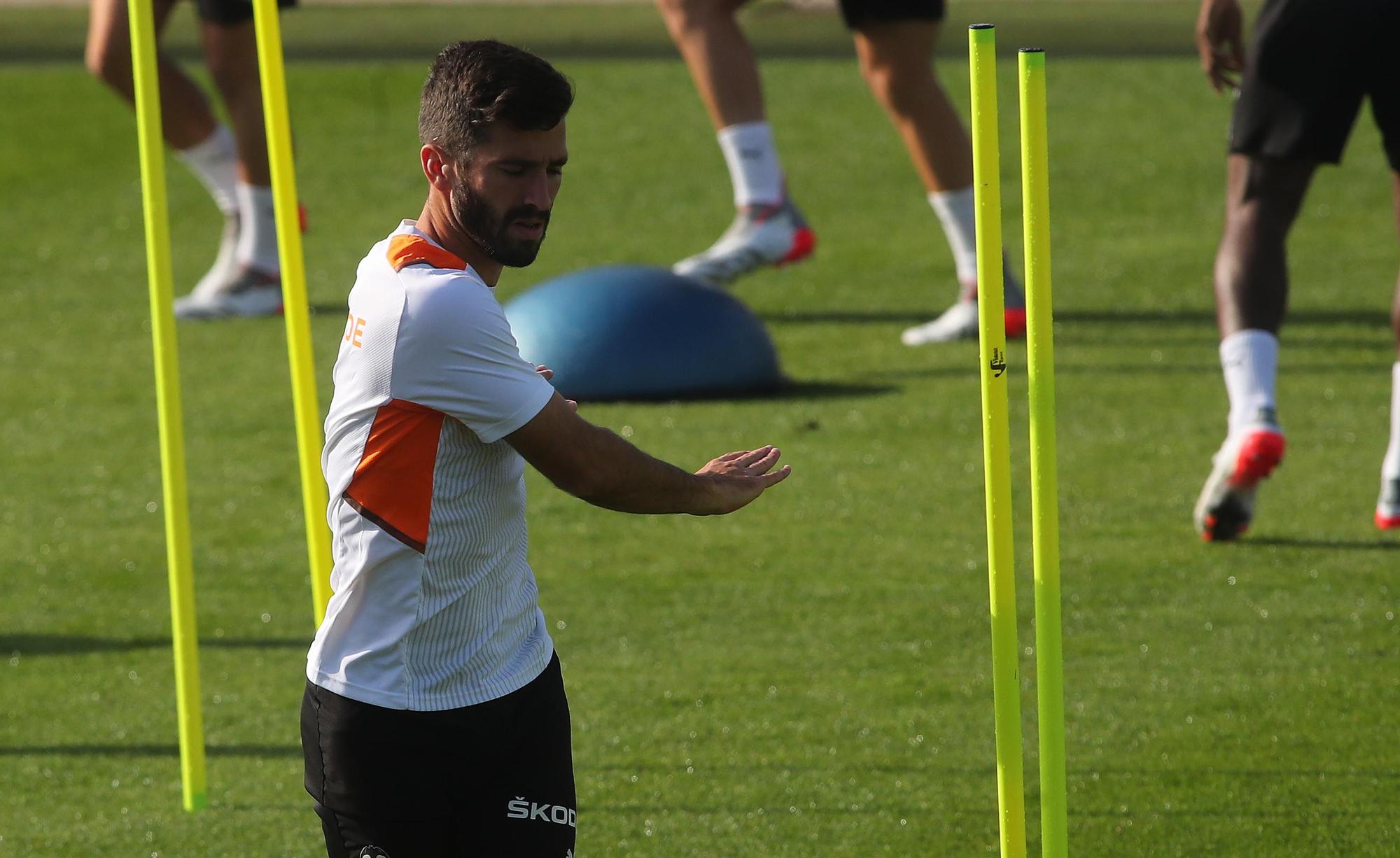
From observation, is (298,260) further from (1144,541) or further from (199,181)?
(199,181)

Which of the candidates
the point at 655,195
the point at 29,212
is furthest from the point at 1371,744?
the point at 29,212

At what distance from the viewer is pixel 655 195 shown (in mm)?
10922

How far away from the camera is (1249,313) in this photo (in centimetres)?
544

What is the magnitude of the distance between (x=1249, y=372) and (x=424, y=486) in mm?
3153

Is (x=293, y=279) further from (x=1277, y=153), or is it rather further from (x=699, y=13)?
(x=699, y=13)

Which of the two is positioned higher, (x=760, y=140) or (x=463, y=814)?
(x=760, y=140)

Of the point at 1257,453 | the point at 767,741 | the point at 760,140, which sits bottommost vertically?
the point at 767,741

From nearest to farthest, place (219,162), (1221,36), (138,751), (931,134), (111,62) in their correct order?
(138,751) → (1221,36) → (931,134) → (111,62) → (219,162)

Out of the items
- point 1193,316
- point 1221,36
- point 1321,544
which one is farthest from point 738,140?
point 1321,544

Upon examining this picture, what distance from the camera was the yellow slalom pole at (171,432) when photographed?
3.85 meters

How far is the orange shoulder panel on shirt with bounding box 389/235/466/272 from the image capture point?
2742 millimetres

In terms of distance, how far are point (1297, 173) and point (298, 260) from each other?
117 inches

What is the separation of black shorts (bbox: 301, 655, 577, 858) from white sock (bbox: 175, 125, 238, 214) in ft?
20.0

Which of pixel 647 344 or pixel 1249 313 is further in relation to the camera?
pixel 647 344
